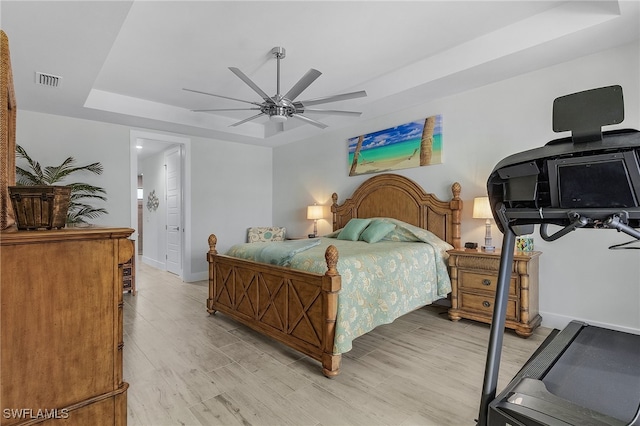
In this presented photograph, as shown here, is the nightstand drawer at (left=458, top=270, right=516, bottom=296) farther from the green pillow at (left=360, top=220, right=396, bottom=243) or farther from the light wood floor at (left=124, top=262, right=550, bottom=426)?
the green pillow at (left=360, top=220, right=396, bottom=243)

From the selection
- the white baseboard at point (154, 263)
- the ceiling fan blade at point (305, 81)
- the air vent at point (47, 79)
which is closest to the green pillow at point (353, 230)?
the ceiling fan blade at point (305, 81)

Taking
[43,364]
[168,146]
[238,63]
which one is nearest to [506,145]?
[238,63]

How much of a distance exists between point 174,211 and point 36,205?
5190mm

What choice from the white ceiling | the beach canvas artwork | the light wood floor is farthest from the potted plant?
the beach canvas artwork

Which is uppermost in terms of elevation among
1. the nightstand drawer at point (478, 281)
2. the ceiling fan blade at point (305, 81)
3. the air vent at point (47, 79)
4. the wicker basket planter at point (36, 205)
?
the air vent at point (47, 79)

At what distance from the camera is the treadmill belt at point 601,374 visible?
1.12 meters

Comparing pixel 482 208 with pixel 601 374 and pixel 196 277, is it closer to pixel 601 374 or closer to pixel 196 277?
pixel 601 374

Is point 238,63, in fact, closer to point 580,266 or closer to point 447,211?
point 447,211

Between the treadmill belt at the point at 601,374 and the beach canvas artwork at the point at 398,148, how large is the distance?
2.67 meters

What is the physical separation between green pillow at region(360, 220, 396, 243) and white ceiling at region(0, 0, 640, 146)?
1594mm

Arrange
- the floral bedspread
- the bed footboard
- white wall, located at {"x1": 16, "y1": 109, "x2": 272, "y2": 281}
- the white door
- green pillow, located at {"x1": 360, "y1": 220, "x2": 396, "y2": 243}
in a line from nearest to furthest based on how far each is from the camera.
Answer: the bed footboard
the floral bedspread
green pillow, located at {"x1": 360, "y1": 220, "x2": 396, "y2": 243}
white wall, located at {"x1": 16, "y1": 109, "x2": 272, "y2": 281}
the white door

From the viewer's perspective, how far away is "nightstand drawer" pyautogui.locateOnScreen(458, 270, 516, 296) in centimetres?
307

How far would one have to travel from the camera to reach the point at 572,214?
100 cm

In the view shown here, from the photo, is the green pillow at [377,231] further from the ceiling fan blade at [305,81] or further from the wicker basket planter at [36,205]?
the wicker basket planter at [36,205]
